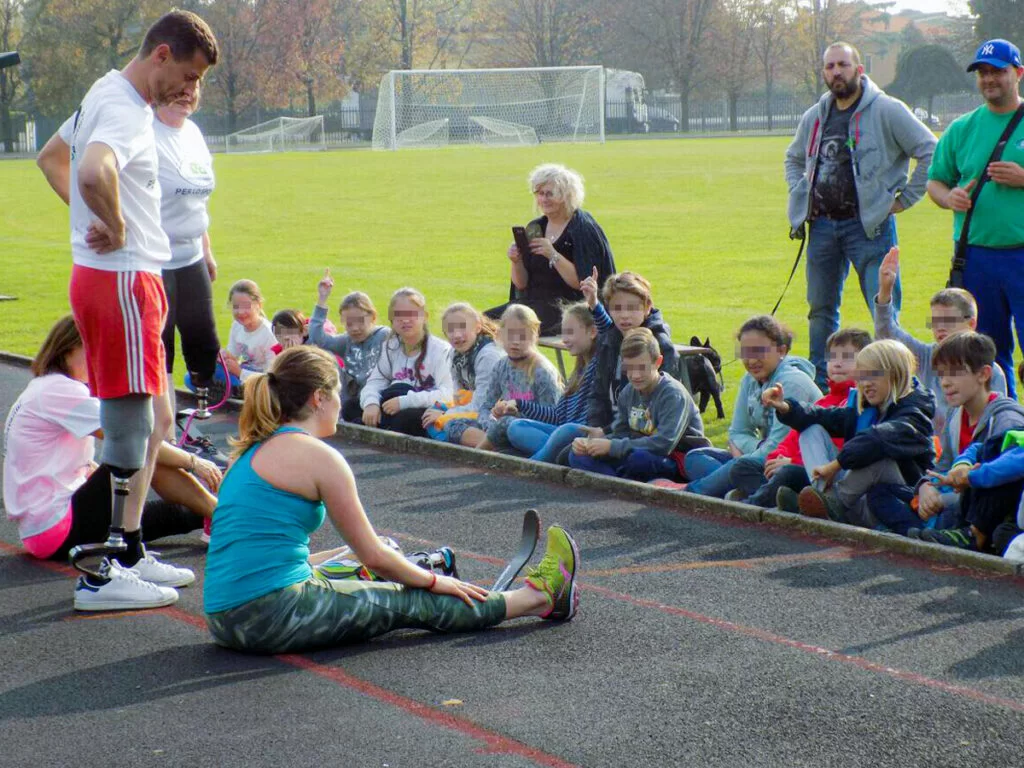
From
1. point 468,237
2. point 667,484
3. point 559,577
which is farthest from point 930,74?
point 559,577

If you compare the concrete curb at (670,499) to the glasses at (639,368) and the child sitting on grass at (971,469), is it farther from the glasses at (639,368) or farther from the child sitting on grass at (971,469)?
the glasses at (639,368)

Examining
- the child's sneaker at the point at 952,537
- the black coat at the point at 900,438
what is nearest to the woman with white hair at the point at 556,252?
the black coat at the point at 900,438

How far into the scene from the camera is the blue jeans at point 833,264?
977cm

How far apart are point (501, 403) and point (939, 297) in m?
2.83

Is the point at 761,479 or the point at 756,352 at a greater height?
the point at 756,352

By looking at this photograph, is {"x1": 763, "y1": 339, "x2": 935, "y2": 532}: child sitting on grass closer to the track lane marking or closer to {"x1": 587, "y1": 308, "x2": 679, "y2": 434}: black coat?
{"x1": 587, "y1": 308, "x2": 679, "y2": 434}: black coat

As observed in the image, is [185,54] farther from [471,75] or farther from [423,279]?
[471,75]

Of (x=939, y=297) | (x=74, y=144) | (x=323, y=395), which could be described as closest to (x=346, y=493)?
(x=323, y=395)

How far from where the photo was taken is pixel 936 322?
761 cm

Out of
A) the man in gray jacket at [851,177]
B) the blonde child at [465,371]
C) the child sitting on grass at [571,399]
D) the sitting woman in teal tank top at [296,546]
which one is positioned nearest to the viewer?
the sitting woman in teal tank top at [296,546]

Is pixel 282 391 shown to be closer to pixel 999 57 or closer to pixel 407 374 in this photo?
pixel 407 374

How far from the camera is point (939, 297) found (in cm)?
761

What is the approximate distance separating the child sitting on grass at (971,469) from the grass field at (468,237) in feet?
10.1

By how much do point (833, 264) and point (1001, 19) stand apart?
71.6m
